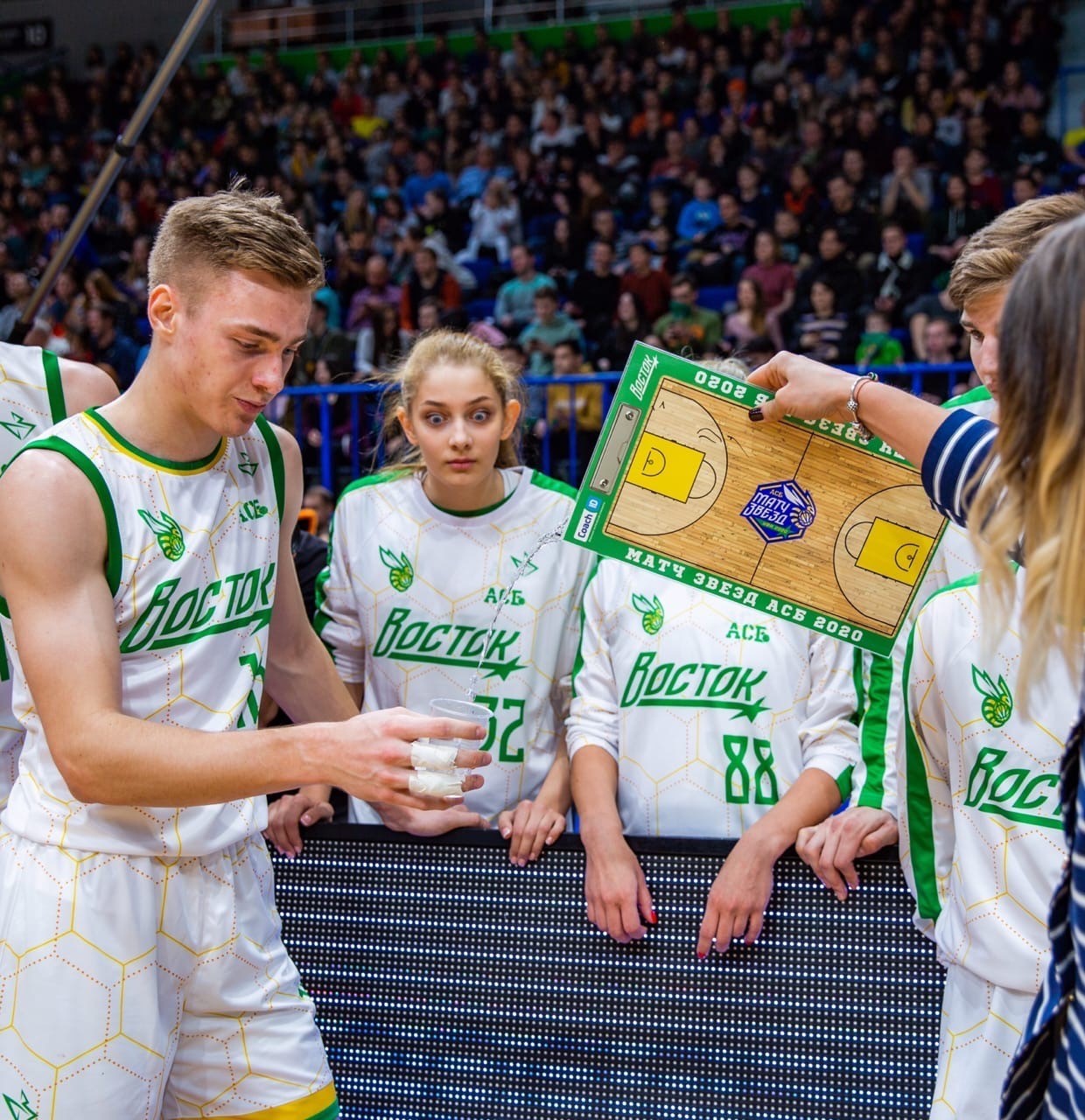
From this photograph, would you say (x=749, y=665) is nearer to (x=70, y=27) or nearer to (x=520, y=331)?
(x=520, y=331)

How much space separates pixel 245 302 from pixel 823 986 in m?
1.62

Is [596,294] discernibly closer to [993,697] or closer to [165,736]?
[993,697]

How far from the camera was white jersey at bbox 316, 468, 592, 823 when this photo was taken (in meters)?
2.99

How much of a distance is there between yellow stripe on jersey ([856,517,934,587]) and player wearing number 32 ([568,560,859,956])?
0.41m

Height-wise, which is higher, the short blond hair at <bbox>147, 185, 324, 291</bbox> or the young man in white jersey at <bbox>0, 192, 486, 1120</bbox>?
the short blond hair at <bbox>147, 185, 324, 291</bbox>

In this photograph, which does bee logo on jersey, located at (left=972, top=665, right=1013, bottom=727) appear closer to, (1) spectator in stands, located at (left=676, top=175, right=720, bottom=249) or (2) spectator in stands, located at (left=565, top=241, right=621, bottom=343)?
(2) spectator in stands, located at (left=565, top=241, right=621, bottom=343)

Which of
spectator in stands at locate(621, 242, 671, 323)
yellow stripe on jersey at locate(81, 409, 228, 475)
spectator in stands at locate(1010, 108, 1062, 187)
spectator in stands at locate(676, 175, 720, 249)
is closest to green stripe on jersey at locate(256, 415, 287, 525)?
yellow stripe on jersey at locate(81, 409, 228, 475)

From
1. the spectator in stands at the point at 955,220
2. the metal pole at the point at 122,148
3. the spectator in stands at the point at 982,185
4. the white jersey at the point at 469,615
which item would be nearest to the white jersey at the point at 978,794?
the white jersey at the point at 469,615

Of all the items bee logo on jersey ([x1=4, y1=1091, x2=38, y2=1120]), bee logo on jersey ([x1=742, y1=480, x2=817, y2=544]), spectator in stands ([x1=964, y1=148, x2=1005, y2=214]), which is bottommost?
spectator in stands ([x1=964, y1=148, x2=1005, y2=214])

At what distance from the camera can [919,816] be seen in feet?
7.39

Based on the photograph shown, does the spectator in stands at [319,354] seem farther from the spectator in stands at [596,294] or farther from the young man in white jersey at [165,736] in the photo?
the young man in white jersey at [165,736]

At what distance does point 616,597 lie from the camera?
2816 millimetres

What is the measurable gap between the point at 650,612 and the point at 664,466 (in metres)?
0.56

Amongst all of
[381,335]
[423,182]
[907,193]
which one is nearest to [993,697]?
[381,335]
